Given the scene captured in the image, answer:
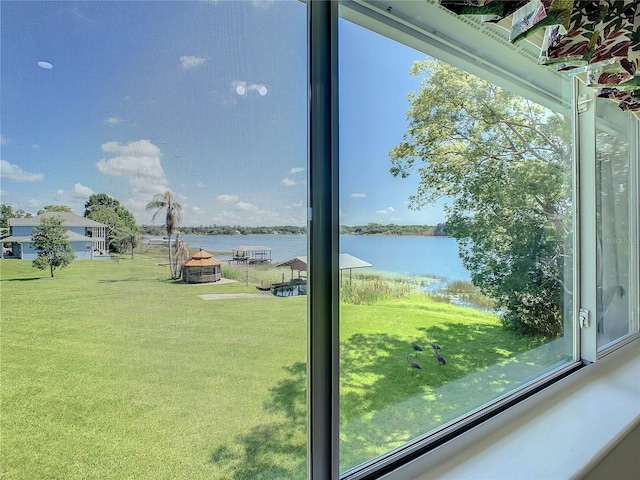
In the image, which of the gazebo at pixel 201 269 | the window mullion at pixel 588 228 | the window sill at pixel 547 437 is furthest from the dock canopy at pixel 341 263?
the window mullion at pixel 588 228

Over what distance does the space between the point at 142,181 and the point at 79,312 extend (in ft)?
0.78

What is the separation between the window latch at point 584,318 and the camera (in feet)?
4.22

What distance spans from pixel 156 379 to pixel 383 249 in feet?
1.99

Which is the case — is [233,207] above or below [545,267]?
above

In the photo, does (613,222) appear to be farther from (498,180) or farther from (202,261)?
(202,261)

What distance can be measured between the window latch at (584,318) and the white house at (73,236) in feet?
6.10

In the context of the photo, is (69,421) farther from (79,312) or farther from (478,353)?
(478,353)

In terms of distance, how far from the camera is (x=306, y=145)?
635mm

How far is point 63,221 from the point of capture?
0.42 m

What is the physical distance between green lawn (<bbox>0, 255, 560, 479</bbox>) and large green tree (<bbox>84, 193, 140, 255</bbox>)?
1.5 inches

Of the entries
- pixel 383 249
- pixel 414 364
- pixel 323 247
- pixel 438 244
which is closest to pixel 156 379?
pixel 323 247

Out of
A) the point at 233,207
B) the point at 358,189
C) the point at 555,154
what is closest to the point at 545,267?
the point at 555,154

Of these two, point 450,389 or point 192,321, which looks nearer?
point 192,321

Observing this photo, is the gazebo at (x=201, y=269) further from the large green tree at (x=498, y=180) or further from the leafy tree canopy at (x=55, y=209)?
the large green tree at (x=498, y=180)
